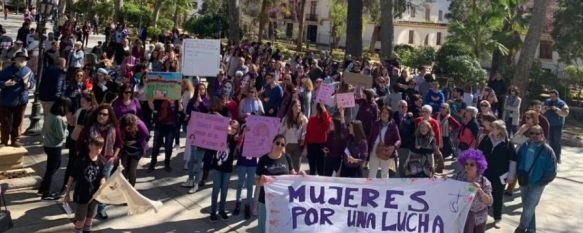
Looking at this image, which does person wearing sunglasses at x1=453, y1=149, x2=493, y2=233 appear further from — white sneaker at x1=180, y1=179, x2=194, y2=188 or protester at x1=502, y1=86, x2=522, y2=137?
protester at x1=502, y1=86, x2=522, y2=137

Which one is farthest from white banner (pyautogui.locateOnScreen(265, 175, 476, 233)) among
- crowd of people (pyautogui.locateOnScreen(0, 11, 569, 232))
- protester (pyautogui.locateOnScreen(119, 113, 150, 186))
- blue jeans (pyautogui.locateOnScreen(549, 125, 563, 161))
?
blue jeans (pyautogui.locateOnScreen(549, 125, 563, 161))

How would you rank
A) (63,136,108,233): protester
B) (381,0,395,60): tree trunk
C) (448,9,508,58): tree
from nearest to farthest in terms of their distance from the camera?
(63,136,108,233): protester
(381,0,395,60): tree trunk
(448,9,508,58): tree

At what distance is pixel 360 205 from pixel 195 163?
3.77 m

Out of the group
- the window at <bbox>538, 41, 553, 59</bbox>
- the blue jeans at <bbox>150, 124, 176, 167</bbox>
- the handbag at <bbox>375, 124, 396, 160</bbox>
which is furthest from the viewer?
the window at <bbox>538, 41, 553, 59</bbox>

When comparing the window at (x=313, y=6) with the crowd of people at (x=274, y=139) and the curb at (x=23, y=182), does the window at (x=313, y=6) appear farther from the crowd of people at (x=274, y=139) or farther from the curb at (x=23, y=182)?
the curb at (x=23, y=182)

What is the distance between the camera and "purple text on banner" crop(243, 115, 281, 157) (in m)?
7.96

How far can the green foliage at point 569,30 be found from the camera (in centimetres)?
3225

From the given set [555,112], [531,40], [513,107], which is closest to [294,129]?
[555,112]

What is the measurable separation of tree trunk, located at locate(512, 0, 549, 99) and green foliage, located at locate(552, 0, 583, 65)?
13945 mm

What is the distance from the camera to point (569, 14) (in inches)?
1276

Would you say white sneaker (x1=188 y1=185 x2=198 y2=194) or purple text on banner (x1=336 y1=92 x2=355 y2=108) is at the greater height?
purple text on banner (x1=336 y1=92 x2=355 y2=108)

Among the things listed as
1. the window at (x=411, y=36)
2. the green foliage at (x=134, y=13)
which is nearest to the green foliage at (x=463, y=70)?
the green foliage at (x=134, y=13)

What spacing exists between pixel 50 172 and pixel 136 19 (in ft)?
122

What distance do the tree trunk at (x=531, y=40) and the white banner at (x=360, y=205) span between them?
15565 millimetres
